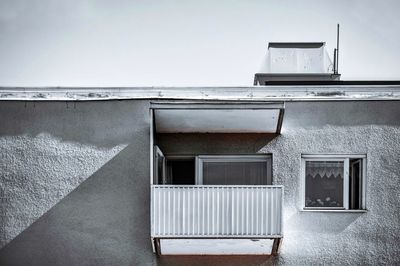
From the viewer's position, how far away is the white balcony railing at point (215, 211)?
24.9 feet

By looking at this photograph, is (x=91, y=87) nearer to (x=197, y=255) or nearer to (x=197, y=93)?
(x=197, y=93)

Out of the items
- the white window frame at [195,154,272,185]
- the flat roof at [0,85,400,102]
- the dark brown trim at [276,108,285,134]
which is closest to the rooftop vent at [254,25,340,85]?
the flat roof at [0,85,400,102]

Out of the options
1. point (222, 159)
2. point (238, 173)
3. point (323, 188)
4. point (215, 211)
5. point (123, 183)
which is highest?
point (222, 159)

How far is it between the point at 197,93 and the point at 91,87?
2159mm

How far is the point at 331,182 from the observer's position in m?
8.55

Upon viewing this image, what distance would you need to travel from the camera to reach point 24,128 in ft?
28.1

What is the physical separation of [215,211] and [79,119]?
10.9 ft

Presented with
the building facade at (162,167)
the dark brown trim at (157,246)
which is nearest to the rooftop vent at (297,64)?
the building facade at (162,167)

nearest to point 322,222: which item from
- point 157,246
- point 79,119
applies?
point 157,246

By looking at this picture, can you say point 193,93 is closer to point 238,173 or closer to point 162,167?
point 162,167

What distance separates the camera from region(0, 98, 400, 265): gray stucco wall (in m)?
8.34

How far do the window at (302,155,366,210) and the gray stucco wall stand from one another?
21 cm

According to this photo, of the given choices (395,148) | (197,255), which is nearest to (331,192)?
(395,148)

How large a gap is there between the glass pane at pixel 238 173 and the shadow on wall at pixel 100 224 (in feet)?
4.67
